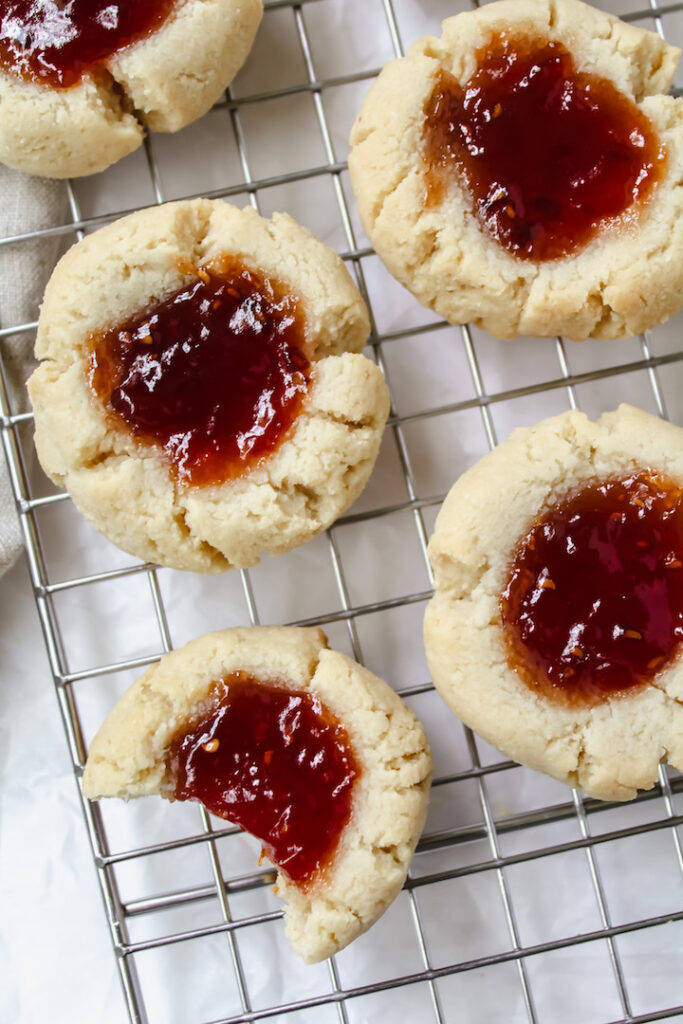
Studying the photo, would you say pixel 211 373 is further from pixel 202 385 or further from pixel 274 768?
pixel 274 768

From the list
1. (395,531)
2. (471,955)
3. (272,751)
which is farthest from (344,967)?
(395,531)

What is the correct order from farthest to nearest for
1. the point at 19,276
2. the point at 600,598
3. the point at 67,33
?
1. the point at 19,276
2. the point at 67,33
3. the point at 600,598

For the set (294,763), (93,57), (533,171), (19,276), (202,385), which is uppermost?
(93,57)

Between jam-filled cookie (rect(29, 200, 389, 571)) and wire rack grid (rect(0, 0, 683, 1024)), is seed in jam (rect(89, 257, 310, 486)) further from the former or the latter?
wire rack grid (rect(0, 0, 683, 1024))

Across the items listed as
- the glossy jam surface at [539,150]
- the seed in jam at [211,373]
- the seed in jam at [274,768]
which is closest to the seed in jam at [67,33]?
the seed in jam at [211,373]

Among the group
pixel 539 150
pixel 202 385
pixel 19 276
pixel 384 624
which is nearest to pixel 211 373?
pixel 202 385
